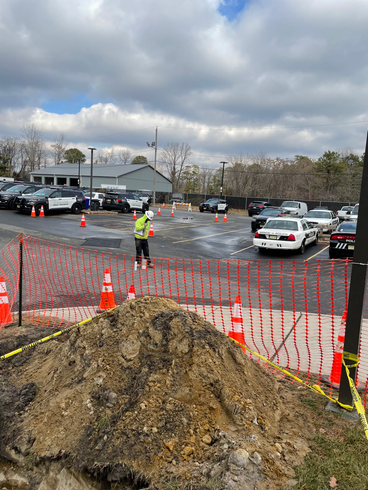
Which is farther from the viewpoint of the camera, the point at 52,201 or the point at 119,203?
the point at 119,203

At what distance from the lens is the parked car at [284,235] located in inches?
588

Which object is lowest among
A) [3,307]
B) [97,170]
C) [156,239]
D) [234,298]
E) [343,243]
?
[234,298]

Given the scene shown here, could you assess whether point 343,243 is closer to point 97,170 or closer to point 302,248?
point 302,248

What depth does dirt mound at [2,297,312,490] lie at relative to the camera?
296cm

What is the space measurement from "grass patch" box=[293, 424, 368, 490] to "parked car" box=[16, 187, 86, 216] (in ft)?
77.1

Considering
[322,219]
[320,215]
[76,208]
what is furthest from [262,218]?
[76,208]

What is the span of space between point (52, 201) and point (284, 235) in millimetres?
16399

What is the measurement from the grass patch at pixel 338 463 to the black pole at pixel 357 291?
54 centimetres

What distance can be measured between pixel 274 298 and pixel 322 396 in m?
4.73

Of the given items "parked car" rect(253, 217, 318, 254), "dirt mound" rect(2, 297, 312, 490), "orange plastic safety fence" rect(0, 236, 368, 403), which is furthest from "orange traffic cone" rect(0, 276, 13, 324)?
"parked car" rect(253, 217, 318, 254)

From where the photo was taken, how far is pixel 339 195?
57688 mm

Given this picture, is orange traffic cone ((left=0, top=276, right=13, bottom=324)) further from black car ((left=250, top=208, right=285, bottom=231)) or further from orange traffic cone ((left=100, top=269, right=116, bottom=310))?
black car ((left=250, top=208, right=285, bottom=231))

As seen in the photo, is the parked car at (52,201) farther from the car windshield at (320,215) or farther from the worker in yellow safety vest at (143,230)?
the car windshield at (320,215)

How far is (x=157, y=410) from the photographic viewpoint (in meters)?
3.30
